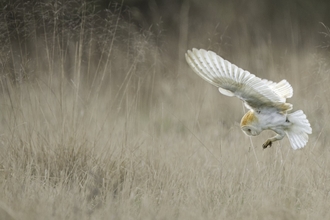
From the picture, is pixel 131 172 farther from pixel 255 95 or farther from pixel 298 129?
pixel 298 129

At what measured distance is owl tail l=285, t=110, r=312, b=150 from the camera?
3.59m

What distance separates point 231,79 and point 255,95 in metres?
0.21

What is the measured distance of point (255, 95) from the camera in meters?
3.45

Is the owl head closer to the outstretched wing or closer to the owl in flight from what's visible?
the owl in flight

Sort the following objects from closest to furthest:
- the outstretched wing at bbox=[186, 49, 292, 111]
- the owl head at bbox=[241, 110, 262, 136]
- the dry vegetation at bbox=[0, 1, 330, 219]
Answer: the dry vegetation at bbox=[0, 1, 330, 219] < the outstretched wing at bbox=[186, 49, 292, 111] < the owl head at bbox=[241, 110, 262, 136]

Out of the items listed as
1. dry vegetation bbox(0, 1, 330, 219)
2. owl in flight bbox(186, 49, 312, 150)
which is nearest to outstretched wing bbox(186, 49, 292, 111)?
owl in flight bbox(186, 49, 312, 150)

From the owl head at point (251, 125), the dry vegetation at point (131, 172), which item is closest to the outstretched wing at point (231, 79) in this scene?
the owl head at point (251, 125)

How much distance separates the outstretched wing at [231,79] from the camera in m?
3.27

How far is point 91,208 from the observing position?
3.24 meters

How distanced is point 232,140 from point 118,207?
1.92 meters

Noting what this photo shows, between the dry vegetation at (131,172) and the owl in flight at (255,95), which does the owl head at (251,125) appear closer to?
the owl in flight at (255,95)

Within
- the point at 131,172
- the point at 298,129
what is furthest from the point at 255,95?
the point at 131,172

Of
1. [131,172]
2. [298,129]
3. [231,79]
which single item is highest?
[231,79]

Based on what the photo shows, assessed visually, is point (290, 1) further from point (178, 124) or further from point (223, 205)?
point (223, 205)
